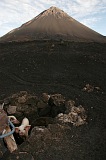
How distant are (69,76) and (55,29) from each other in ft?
206

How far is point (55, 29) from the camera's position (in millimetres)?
72625

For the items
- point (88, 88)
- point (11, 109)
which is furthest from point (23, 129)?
point (88, 88)

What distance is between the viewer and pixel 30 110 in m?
8.22

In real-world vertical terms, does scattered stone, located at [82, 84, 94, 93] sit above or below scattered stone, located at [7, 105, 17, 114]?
above

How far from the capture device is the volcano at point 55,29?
2498 inches

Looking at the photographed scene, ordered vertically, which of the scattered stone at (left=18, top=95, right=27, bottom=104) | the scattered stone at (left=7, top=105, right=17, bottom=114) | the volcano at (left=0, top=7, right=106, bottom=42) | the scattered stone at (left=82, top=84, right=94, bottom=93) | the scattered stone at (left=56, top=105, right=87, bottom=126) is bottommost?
the scattered stone at (left=56, top=105, right=87, bottom=126)

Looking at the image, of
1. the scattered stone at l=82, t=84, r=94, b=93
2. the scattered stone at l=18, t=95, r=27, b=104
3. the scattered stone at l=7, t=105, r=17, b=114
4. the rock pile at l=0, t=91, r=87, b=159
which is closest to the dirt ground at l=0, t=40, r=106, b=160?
the scattered stone at l=82, t=84, r=94, b=93

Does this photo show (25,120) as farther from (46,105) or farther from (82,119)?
(82,119)

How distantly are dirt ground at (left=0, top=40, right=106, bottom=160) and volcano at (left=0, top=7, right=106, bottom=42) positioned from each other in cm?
4635

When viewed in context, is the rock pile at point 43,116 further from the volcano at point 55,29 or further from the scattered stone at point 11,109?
the volcano at point 55,29

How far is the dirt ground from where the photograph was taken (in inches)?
273

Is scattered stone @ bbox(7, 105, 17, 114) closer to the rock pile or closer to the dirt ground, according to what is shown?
the rock pile

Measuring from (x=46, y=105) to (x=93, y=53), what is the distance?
20.5 ft

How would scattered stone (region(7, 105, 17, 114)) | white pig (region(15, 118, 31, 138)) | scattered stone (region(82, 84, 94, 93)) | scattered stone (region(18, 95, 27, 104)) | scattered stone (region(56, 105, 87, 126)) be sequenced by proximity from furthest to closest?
scattered stone (region(82, 84, 94, 93)), scattered stone (region(18, 95, 27, 104)), scattered stone (region(7, 105, 17, 114)), scattered stone (region(56, 105, 87, 126)), white pig (region(15, 118, 31, 138))
